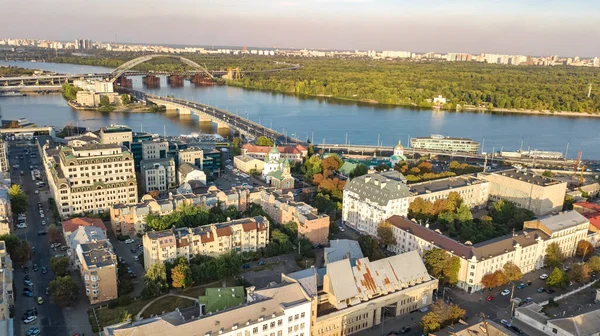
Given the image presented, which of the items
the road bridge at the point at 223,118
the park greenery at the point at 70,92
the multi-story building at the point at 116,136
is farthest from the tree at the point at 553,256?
the park greenery at the point at 70,92

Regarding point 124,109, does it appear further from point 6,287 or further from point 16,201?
point 6,287

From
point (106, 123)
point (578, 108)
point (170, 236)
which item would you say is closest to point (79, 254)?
point (170, 236)

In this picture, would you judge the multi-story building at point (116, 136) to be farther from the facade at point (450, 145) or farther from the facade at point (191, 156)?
the facade at point (450, 145)

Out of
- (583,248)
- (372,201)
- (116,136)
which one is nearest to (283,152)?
(116,136)

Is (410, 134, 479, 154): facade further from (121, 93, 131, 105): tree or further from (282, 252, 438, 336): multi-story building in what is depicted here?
(121, 93, 131, 105): tree

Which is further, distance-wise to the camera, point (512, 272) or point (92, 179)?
point (92, 179)

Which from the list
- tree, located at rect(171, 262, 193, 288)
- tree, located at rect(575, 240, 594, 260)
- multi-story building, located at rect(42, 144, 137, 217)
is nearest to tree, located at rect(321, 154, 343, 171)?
multi-story building, located at rect(42, 144, 137, 217)

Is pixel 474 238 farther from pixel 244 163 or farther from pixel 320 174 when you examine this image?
pixel 244 163
